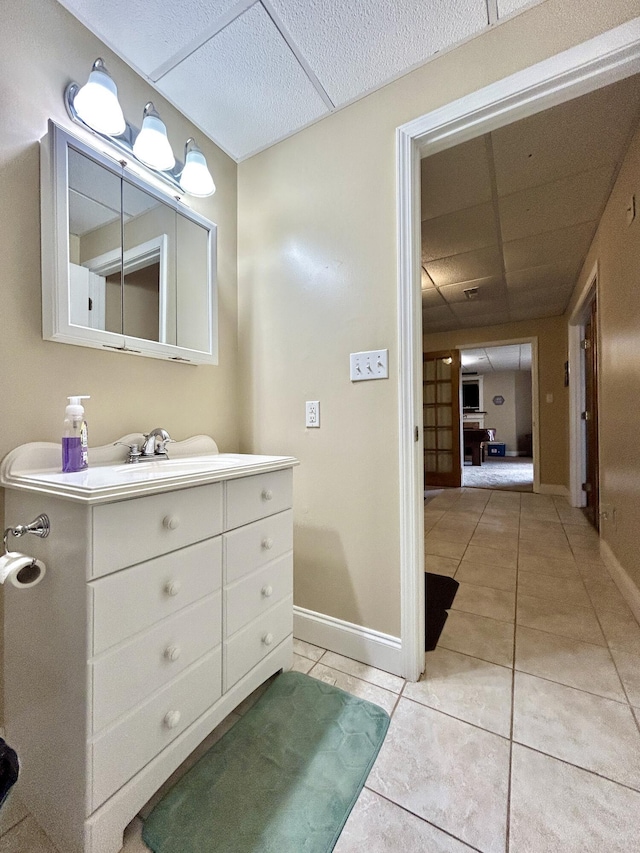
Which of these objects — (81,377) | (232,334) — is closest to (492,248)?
(232,334)

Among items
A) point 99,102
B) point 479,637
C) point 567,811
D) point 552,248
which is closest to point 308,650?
point 479,637

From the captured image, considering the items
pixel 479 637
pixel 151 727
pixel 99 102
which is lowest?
pixel 479 637

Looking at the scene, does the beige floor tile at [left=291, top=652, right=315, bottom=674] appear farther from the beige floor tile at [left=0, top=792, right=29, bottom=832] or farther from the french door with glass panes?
the french door with glass panes

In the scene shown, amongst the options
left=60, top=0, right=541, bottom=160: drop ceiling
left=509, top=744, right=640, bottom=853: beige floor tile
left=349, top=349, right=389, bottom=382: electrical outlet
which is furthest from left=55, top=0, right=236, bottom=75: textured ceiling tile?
left=509, top=744, right=640, bottom=853: beige floor tile

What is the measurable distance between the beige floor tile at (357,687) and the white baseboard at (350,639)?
96 millimetres

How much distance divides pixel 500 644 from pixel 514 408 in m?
9.55

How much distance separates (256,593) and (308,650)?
0.51 metres

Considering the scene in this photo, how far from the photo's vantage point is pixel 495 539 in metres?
2.72

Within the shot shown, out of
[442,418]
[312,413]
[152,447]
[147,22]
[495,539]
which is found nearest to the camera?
[147,22]

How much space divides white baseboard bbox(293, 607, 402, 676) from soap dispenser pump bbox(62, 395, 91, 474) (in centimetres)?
106

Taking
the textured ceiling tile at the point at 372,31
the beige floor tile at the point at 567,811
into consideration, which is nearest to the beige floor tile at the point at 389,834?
the beige floor tile at the point at 567,811

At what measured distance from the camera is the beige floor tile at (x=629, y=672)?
1.16 meters

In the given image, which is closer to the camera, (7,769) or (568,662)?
(7,769)

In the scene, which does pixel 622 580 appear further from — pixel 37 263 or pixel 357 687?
pixel 37 263
